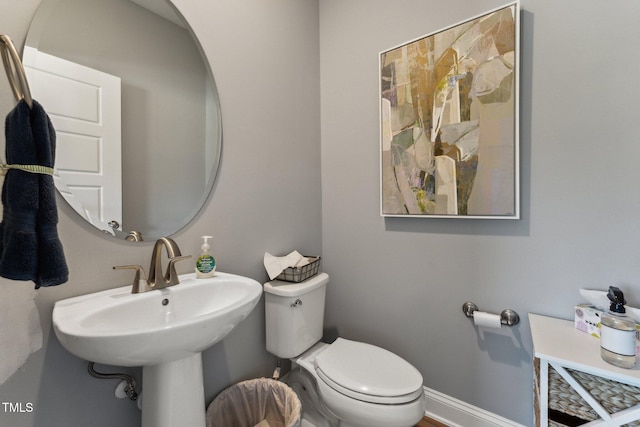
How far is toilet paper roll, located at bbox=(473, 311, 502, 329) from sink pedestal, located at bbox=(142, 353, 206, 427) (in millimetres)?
1137

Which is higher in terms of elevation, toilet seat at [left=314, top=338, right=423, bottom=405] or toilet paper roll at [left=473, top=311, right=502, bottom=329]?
toilet paper roll at [left=473, top=311, right=502, bottom=329]

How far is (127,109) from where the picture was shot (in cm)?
94

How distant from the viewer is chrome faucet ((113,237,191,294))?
874mm

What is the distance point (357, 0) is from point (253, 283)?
1671 mm

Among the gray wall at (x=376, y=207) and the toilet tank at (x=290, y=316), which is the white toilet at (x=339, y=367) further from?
the gray wall at (x=376, y=207)

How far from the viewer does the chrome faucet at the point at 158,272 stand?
34.4 inches

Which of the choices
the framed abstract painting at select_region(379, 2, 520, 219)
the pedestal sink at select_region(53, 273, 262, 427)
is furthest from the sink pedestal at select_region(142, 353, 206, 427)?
the framed abstract painting at select_region(379, 2, 520, 219)

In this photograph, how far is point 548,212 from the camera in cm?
106

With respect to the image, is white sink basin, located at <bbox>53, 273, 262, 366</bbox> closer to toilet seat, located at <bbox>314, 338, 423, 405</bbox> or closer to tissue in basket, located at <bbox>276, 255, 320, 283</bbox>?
tissue in basket, located at <bbox>276, 255, 320, 283</bbox>

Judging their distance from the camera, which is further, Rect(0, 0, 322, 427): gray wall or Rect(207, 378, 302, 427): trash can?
Rect(207, 378, 302, 427): trash can

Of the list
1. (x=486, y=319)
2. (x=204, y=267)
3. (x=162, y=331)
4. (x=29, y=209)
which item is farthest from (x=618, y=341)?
(x=29, y=209)

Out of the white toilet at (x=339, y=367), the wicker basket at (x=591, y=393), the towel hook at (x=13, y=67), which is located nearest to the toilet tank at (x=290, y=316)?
the white toilet at (x=339, y=367)

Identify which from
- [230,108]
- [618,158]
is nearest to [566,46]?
→ [618,158]

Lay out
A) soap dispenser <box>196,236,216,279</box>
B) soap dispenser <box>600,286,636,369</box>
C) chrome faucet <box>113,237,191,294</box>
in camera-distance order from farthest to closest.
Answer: soap dispenser <box>196,236,216,279</box>, chrome faucet <box>113,237,191,294</box>, soap dispenser <box>600,286,636,369</box>
